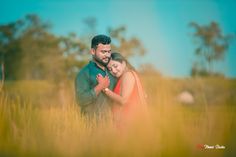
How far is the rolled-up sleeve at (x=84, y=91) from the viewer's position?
322 centimetres

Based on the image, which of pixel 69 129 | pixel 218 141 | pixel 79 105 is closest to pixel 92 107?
pixel 79 105

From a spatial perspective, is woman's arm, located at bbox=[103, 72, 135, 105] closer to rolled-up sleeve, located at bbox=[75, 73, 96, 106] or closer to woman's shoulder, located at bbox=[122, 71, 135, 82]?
woman's shoulder, located at bbox=[122, 71, 135, 82]

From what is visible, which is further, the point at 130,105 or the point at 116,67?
the point at 116,67

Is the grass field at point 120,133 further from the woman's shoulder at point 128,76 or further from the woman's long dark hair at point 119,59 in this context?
the woman's long dark hair at point 119,59

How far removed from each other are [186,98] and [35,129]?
11.9m

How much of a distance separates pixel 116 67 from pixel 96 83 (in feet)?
0.74

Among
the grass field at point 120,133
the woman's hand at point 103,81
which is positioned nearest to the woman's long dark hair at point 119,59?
the woman's hand at point 103,81

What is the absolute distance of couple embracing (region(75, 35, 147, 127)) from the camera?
3227mm

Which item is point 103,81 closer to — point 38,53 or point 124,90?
point 124,90

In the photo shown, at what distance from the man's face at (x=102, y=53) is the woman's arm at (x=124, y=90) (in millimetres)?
218

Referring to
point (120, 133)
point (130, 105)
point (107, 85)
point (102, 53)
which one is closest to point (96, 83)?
point (107, 85)

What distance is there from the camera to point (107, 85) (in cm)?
329

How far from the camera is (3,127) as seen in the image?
285 cm

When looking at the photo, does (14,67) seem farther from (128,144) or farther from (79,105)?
(128,144)
